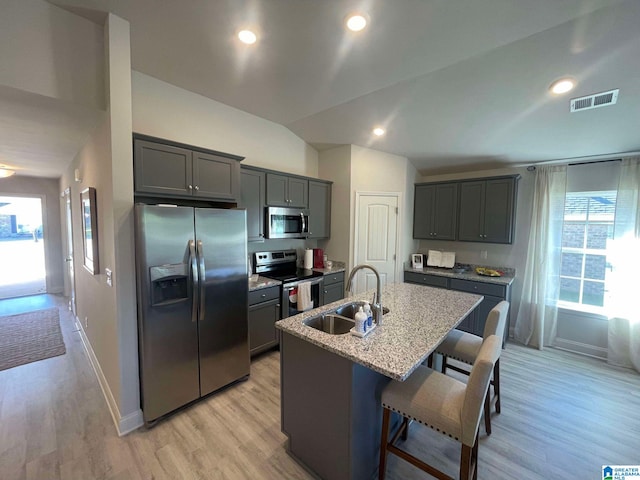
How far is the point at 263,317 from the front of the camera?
3.11 metres

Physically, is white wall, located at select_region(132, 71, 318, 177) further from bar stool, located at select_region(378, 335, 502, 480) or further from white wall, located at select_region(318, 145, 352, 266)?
bar stool, located at select_region(378, 335, 502, 480)

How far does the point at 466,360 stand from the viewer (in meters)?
2.11

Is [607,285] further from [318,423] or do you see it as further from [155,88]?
[155,88]

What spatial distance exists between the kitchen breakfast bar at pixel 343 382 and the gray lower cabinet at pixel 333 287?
185cm

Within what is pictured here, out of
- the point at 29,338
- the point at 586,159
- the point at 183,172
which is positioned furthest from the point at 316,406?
the point at 29,338

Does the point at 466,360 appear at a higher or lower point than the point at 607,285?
lower

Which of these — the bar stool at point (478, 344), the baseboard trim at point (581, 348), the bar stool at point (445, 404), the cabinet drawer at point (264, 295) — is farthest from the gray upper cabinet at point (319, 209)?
the baseboard trim at point (581, 348)

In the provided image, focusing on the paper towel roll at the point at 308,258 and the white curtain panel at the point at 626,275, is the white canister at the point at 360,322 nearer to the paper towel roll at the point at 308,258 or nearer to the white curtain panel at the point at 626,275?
the paper towel roll at the point at 308,258

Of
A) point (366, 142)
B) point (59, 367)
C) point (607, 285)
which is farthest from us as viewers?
point (366, 142)

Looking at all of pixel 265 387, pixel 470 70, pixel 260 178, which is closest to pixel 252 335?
pixel 265 387

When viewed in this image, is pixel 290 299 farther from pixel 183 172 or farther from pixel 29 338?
pixel 29 338

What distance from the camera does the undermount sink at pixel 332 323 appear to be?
1963 mm

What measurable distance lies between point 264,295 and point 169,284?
112 centimetres

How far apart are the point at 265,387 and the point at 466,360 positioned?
1.88 meters
